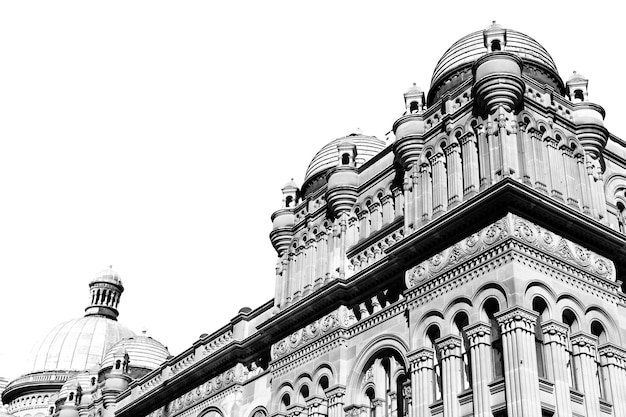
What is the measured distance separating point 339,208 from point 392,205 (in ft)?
9.08

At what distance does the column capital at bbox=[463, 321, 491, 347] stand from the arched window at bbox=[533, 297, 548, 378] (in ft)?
4.78

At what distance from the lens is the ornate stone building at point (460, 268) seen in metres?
27.2

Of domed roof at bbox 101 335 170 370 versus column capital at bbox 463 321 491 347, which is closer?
column capital at bbox 463 321 491 347

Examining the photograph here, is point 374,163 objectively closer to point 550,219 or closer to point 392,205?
point 392,205

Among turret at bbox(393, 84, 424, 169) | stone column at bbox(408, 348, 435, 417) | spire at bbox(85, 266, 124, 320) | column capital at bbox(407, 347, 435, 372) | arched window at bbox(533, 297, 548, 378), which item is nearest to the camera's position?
arched window at bbox(533, 297, 548, 378)

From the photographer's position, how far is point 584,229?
29422mm

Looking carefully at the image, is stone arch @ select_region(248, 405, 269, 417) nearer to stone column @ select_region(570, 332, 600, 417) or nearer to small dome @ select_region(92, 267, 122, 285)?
stone column @ select_region(570, 332, 600, 417)

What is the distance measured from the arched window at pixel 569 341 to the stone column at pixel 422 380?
4.36 m

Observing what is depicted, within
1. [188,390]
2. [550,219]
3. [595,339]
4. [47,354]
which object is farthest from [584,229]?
[47,354]

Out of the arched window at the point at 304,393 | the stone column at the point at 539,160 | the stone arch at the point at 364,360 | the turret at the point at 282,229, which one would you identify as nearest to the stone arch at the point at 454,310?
the stone arch at the point at 364,360

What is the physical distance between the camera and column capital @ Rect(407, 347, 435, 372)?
29188 millimetres

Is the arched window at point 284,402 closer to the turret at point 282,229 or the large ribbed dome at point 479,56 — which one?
the turret at point 282,229

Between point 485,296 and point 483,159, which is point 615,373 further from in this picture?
point 483,159

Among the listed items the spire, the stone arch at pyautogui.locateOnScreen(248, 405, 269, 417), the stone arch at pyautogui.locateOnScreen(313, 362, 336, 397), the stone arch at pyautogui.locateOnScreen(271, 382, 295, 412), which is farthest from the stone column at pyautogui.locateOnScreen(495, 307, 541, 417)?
the spire
